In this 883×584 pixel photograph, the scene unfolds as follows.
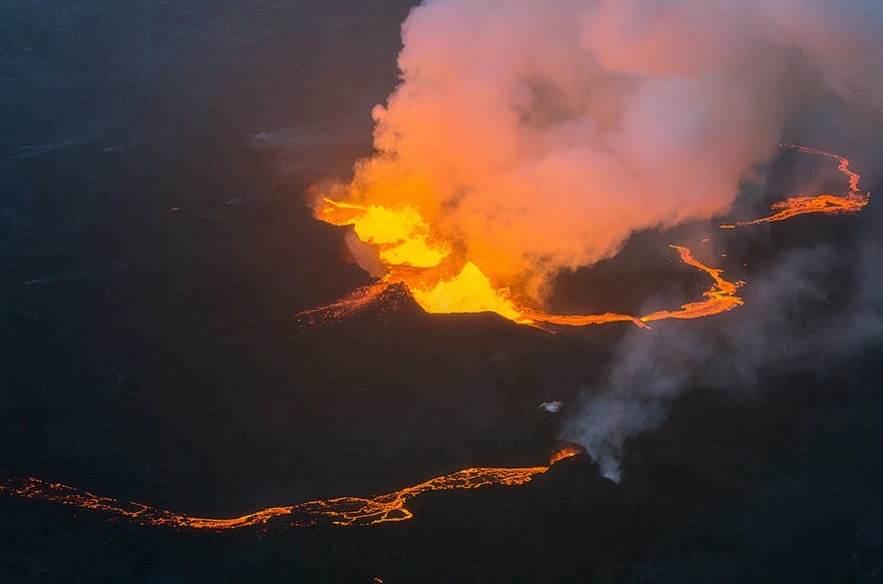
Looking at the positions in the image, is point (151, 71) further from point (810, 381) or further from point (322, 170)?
point (810, 381)

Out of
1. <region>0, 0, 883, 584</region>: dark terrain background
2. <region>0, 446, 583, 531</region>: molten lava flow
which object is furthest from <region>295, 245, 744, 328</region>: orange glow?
<region>0, 446, 583, 531</region>: molten lava flow

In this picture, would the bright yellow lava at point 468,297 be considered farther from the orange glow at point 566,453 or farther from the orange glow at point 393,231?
the orange glow at point 566,453

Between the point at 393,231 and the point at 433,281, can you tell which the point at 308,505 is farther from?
the point at 393,231

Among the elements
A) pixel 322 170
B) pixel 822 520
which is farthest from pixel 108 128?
pixel 822 520

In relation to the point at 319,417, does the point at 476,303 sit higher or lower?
higher

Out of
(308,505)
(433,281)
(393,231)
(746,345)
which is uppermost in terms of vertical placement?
(393,231)

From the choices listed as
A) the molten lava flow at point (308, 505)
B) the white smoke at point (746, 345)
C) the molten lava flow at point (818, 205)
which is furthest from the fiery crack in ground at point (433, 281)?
the molten lava flow at point (308, 505)

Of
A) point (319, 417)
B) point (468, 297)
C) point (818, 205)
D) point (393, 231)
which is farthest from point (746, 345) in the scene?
point (319, 417)
